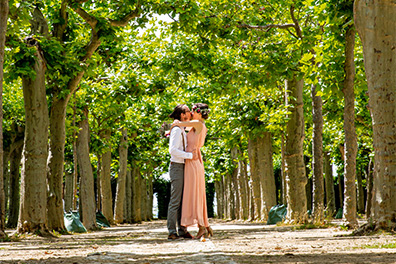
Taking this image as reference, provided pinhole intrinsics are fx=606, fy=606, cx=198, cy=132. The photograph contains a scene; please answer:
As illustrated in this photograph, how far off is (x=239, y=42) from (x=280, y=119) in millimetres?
2701

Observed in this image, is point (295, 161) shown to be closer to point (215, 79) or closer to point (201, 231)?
point (215, 79)

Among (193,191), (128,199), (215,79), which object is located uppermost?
(215,79)

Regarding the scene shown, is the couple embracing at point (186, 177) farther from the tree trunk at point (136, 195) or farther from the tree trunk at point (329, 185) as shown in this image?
the tree trunk at point (136, 195)

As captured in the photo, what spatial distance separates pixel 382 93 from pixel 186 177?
355cm

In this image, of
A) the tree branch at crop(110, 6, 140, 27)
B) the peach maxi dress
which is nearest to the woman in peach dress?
the peach maxi dress

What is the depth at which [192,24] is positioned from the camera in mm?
15250

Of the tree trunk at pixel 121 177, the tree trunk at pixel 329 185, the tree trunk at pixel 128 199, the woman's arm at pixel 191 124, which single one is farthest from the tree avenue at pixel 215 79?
the tree trunk at pixel 128 199

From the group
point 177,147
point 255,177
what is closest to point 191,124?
point 177,147

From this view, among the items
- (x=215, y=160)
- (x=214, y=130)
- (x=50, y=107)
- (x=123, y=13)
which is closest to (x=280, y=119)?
(x=123, y=13)

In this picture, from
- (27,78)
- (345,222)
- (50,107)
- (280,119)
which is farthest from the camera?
(280,119)

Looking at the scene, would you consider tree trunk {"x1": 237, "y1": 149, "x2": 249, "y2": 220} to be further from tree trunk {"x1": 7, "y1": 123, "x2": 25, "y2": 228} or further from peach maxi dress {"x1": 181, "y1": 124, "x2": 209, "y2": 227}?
peach maxi dress {"x1": 181, "y1": 124, "x2": 209, "y2": 227}

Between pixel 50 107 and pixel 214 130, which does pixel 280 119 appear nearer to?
pixel 50 107

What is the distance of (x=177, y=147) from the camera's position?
10.4 metres

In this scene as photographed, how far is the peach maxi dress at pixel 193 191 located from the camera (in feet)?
34.1
